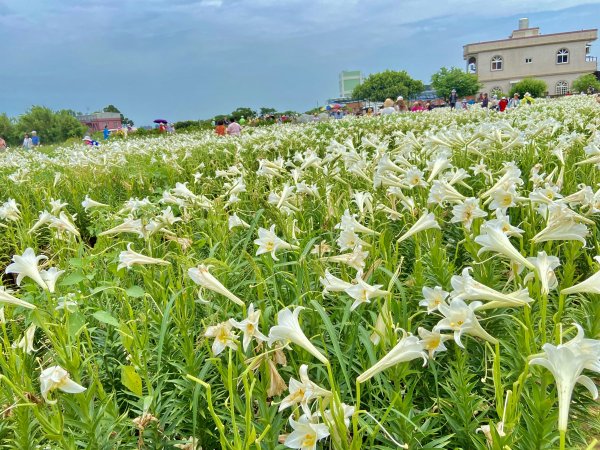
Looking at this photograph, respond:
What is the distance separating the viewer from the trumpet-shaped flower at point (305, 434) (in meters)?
1.09

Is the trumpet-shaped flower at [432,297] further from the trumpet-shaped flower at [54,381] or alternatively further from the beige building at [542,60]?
the beige building at [542,60]

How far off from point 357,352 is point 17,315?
1.93 m

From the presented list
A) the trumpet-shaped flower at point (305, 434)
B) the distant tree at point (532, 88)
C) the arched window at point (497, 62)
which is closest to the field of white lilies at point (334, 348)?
the trumpet-shaped flower at point (305, 434)

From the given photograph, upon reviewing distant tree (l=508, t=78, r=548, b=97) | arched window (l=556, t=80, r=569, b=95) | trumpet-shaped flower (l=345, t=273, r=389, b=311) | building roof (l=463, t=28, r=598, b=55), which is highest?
building roof (l=463, t=28, r=598, b=55)

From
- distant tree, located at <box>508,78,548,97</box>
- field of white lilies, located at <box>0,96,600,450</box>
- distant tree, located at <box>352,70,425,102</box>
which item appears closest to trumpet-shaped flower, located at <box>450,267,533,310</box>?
field of white lilies, located at <box>0,96,600,450</box>

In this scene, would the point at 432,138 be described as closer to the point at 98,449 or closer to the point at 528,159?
the point at 528,159

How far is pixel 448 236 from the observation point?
9.88 ft

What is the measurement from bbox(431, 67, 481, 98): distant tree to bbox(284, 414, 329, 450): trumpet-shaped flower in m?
78.1

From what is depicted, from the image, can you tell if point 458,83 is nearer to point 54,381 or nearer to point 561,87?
point 561,87

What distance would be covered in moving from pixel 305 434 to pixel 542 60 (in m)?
90.5

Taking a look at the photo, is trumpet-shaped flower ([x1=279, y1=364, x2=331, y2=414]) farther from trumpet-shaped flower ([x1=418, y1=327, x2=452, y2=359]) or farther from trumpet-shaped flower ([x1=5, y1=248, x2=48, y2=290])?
trumpet-shaped flower ([x1=5, y1=248, x2=48, y2=290])

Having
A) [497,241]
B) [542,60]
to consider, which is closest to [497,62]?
[542,60]

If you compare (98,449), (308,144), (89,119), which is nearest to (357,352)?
(98,449)

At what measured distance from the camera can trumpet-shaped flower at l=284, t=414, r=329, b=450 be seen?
109 centimetres
